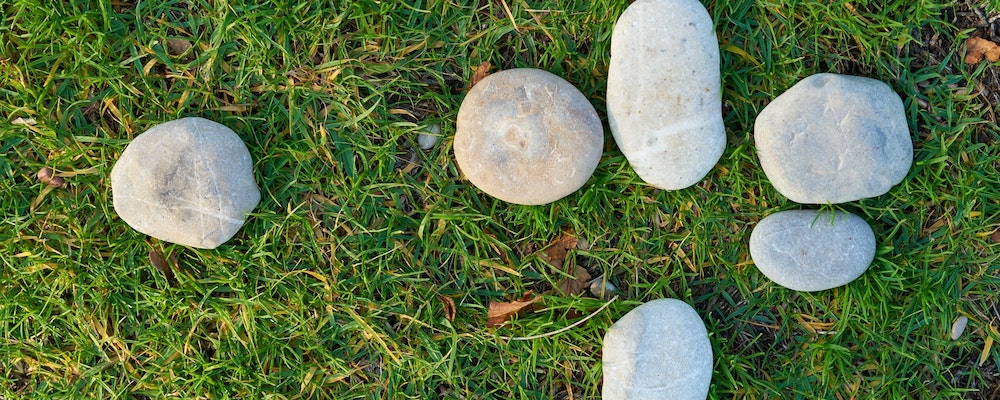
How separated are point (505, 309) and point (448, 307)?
0.20 meters

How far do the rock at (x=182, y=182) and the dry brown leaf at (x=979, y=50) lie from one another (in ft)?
8.31

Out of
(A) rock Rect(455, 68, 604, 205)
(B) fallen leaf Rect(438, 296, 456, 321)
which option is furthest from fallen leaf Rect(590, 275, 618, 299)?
(B) fallen leaf Rect(438, 296, 456, 321)

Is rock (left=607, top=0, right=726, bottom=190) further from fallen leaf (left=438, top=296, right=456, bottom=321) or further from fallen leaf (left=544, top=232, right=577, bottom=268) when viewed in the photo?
fallen leaf (left=438, top=296, right=456, bottom=321)

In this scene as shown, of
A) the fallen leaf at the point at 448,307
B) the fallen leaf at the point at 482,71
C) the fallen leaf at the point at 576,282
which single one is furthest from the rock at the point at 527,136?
the fallen leaf at the point at 448,307

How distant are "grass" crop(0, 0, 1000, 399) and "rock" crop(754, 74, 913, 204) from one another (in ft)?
0.35

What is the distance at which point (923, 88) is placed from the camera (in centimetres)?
254

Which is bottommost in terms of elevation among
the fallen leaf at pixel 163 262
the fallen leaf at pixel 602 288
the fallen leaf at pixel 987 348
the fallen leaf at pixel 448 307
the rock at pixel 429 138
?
the fallen leaf at pixel 987 348

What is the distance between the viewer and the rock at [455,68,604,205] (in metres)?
2.40

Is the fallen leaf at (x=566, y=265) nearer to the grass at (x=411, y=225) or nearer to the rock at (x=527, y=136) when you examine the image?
the grass at (x=411, y=225)

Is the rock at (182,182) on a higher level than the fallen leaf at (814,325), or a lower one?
higher

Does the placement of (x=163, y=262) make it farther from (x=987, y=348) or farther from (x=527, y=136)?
(x=987, y=348)

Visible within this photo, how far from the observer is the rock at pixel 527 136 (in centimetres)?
240

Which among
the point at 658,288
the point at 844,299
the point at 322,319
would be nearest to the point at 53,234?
the point at 322,319

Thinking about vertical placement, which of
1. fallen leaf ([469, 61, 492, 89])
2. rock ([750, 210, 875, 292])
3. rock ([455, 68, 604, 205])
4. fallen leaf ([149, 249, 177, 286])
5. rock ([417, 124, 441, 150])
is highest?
fallen leaf ([469, 61, 492, 89])
